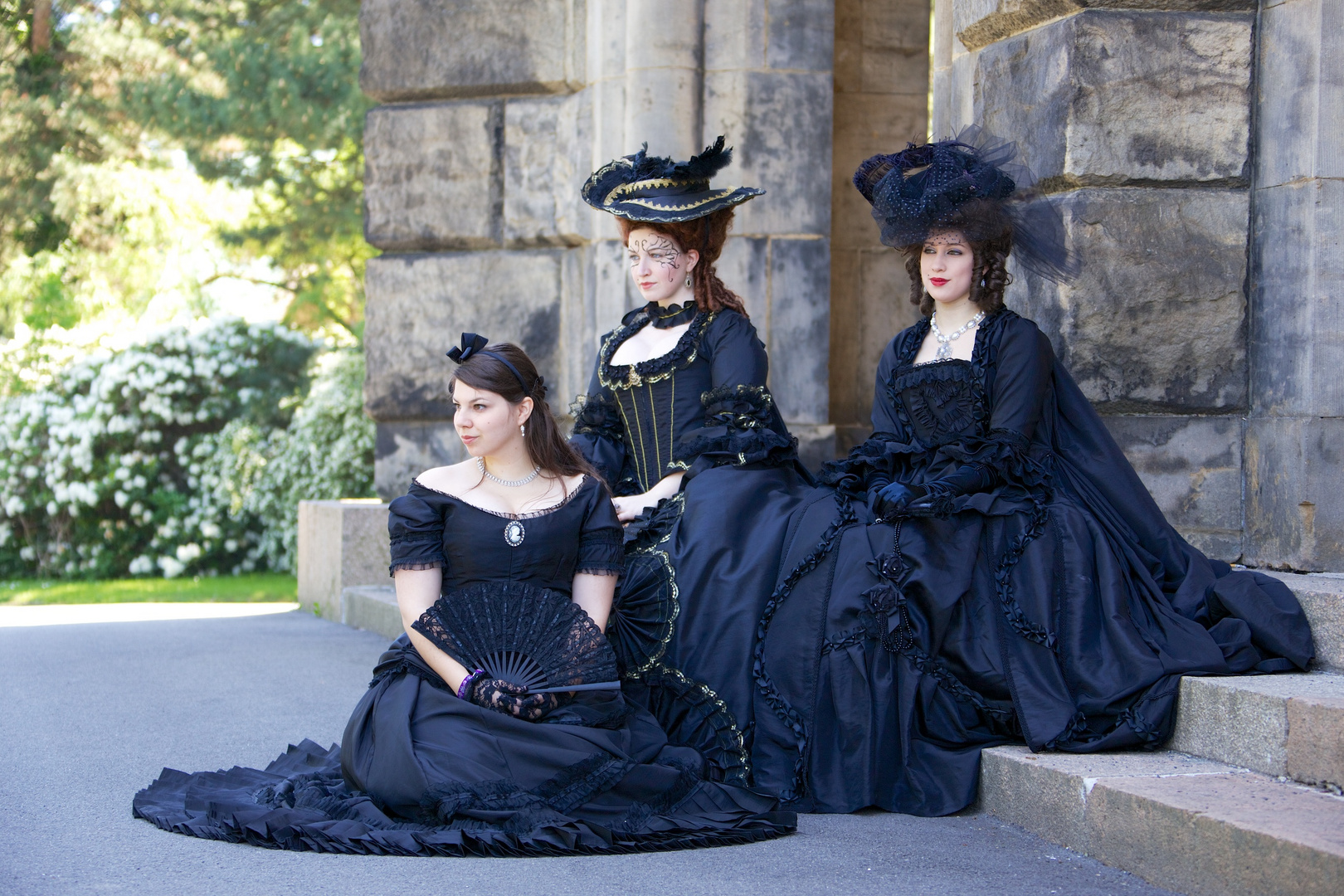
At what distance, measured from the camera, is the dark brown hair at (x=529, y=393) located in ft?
12.3

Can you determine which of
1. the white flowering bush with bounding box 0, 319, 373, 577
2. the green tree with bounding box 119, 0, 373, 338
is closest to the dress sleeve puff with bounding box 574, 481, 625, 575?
the white flowering bush with bounding box 0, 319, 373, 577

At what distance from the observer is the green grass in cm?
927

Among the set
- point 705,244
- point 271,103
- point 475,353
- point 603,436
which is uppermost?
point 271,103

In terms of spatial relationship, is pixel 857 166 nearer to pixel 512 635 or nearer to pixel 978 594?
pixel 978 594

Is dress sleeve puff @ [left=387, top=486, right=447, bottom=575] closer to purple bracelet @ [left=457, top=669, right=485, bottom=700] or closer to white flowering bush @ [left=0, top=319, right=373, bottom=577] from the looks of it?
purple bracelet @ [left=457, top=669, right=485, bottom=700]

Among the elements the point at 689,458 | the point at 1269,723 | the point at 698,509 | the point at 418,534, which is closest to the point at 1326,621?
the point at 1269,723

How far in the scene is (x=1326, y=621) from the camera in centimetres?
379

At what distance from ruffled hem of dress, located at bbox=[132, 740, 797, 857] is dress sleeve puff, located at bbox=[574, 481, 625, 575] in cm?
69

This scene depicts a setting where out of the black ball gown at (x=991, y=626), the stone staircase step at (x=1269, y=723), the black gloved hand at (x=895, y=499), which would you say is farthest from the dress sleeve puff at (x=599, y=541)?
the stone staircase step at (x=1269, y=723)

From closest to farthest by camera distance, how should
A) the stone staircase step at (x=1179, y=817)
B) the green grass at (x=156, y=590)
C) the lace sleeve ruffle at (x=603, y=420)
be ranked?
the stone staircase step at (x=1179, y=817) → the lace sleeve ruffle at (x=603, y=420) → the green grass at (x=156, y=590)

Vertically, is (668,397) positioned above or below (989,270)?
below

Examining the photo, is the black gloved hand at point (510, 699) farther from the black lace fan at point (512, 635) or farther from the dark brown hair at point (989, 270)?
the dark brown hair at point (989, 270)

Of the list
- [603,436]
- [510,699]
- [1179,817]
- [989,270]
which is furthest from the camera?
[603,436]

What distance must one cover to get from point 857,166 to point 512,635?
3.97 metres
